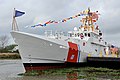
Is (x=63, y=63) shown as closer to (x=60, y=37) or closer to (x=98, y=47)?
(x=60, y=37)

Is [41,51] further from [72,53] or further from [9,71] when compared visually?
[9,71]

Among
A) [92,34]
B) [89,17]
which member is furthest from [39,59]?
[89,17]

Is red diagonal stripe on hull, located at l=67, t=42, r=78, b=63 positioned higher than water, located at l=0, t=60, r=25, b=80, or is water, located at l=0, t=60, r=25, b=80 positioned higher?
red diagonal stripe on hull, located at l=67, t=42, r=78, b=63

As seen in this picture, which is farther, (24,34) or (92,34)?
(92,34)

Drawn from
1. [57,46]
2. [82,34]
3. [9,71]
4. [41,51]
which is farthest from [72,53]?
[9,71]

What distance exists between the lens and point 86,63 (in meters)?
32.4

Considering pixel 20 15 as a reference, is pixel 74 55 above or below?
below

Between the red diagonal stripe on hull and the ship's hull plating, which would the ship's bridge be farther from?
the ship's hull plating

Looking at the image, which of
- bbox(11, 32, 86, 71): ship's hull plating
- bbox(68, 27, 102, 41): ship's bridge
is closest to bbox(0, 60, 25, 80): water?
bbox(11, 32, 86, 71): ship's hull plating

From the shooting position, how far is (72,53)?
98.3ft

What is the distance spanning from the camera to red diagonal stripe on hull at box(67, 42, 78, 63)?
97.6 ft

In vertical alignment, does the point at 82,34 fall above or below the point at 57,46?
above

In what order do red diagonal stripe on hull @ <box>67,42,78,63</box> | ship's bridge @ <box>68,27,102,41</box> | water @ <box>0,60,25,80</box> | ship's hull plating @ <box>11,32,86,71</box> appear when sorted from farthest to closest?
1. ship's bridge @ <box>68,27,102,41</box>
2. red diagonal stripe on hull @ <box>67,42,78,63</box>
3. ship's hull plating @ <box>11,32,86,71</box>
4. water @ <box>0,60,25,80</box>

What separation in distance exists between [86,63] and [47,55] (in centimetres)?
621
